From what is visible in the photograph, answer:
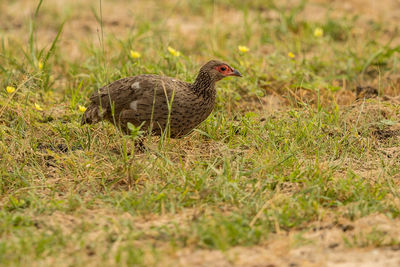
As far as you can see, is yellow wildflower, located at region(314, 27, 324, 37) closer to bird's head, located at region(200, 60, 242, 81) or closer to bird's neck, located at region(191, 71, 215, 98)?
bird's head, located at region(200, 60, 242, 81)

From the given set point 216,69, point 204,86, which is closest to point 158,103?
point 204,86

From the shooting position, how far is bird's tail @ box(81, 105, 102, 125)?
5.33 meters

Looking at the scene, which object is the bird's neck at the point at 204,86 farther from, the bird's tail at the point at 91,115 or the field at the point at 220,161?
the bird's tail at the point at 91,115

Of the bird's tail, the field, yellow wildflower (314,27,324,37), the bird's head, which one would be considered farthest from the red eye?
yellow wildflower (314,27,324,37)

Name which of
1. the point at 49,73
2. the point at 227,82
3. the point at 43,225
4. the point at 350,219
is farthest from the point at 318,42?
the point at 43,225

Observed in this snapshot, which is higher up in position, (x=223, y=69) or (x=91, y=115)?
(x=223, y=69)

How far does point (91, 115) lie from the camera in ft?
17.6

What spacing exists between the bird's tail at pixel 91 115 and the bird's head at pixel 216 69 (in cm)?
99

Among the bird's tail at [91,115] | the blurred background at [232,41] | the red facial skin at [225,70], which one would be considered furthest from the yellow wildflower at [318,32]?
the bird's tail at [91,115]

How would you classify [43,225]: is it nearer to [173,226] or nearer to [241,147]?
[173,226]

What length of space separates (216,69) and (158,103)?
0.70 metres

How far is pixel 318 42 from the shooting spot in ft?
25.1

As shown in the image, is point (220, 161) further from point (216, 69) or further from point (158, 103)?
point (216, 69)

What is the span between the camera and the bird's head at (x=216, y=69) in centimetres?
537
